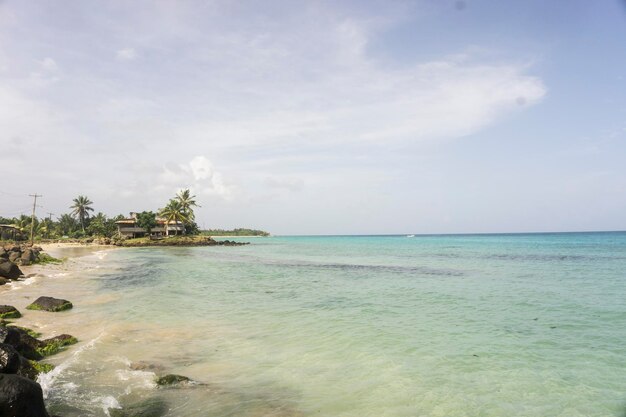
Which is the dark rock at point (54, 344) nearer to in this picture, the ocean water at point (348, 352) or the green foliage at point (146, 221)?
the ocean water at point (348, 352)

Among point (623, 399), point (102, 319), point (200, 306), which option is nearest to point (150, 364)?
point (102, 319)

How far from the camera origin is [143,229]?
3863 inches

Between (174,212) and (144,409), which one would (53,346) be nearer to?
(144,409)

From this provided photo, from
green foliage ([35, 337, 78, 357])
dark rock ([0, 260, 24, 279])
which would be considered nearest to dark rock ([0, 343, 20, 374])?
green foliage ([35, 337, 78, 357])

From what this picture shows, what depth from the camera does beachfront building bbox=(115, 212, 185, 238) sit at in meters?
98.1

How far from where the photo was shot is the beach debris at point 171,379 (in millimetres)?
7875

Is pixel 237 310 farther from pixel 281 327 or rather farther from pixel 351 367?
pixel 351 367

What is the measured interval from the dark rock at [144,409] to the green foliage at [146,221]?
321ft

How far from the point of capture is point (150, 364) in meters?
9.22

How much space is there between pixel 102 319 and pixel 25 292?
360 inches

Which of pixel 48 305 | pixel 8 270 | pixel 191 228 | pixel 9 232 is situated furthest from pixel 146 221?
pixel 48 305

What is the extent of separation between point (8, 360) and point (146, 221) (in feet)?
321

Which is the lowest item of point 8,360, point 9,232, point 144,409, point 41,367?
point 144,409

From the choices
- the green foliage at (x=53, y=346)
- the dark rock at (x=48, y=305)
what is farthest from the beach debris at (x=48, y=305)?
the green foliage at (x=53, y=346)
